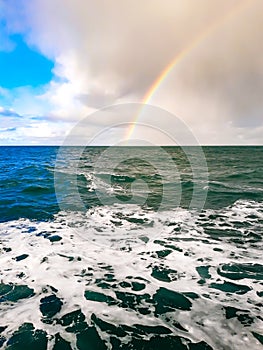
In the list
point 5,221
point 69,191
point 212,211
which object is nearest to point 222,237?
point 212,211

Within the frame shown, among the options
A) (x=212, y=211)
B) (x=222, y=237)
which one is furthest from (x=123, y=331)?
(x=212, y=211)

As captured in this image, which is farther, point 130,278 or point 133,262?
point 133,262

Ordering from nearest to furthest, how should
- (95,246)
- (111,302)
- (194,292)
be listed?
1. (111,302)
2. (194,292)
3. (95,246)

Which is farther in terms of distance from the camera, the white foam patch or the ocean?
the white foam patch

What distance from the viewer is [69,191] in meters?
19.4

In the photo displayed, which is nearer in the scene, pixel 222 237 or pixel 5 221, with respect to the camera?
pixel 222 237

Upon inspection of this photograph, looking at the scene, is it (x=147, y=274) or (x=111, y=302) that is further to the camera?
(x=147, y=274)

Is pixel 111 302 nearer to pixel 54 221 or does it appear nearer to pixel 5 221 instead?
pixel 54 221

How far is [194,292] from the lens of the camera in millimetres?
6117

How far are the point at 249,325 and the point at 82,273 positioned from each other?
4.49 meters

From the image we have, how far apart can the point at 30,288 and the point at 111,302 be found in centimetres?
227

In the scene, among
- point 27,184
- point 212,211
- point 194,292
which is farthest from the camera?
point 27,184

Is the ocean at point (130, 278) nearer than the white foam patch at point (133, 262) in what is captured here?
Yes

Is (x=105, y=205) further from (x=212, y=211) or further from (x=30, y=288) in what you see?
(x=30, y=288)
